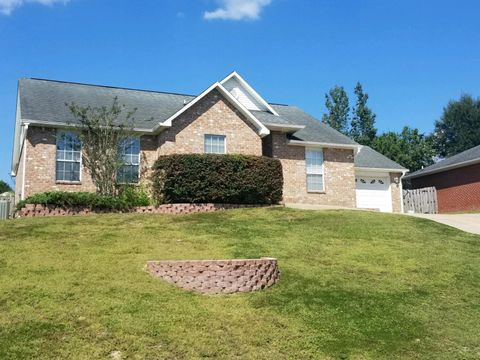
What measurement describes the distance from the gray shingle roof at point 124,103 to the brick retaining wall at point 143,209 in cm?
397

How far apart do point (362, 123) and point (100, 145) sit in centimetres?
4291

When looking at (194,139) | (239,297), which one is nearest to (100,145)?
(194,139)

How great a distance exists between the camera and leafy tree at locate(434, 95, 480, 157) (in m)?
62.7

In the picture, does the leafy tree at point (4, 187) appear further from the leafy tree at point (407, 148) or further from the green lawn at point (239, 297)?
the green lawn at point (239, 297)

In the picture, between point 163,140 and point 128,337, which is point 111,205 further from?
point 128,337

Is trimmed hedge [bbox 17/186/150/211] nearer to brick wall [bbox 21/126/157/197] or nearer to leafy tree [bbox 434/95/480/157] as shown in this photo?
brick wall [bbox 21/126/157/197]

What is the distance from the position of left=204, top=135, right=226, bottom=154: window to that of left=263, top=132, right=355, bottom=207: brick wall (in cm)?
305

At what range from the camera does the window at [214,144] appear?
22875 millimetres

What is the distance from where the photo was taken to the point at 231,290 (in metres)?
10.7

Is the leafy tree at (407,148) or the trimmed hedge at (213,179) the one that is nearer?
the trimmed hedge at (213,179)

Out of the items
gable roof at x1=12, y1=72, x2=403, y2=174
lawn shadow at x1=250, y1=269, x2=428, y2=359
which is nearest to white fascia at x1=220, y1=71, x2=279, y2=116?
gable roof at x1=12, y1=72, x2=403, y2=174

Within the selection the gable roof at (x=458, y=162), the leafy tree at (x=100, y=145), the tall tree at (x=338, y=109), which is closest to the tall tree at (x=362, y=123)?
the tall tree at (x=338, y=109)

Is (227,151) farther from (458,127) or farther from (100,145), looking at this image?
(458,127)

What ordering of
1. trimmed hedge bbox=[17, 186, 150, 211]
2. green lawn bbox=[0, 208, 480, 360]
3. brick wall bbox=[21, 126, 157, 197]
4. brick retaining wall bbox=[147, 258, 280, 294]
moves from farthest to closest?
brick wall bbox=[21, 126, 157, 197], trimmed hedge bbox=[17, 186, 150, 211], brick retaining wall bbox=[147, 258, 280, 294], green lawn bbox=[0, 208, 480, 360]
